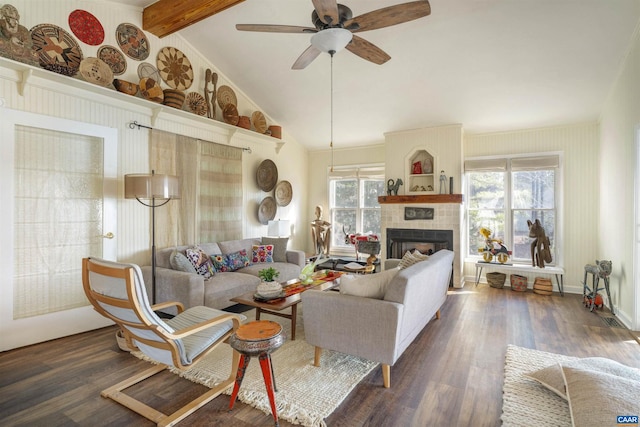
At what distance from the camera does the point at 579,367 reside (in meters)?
2.16

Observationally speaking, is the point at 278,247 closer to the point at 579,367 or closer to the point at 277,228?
the point at 277,228

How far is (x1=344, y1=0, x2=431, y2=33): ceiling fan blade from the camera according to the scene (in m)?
2.21

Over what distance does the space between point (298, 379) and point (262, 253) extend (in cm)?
288

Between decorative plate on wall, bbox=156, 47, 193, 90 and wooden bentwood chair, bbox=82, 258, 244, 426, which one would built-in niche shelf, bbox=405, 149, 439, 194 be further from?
wooden bentwood chair, bbox=82, 258, 244, 426

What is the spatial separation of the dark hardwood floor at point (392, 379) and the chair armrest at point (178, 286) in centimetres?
62

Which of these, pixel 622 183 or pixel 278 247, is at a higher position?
pixel 622 183

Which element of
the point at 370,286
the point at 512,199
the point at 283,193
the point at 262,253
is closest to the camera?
the point at 370,286

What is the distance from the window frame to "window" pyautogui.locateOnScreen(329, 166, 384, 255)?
1.68 meters

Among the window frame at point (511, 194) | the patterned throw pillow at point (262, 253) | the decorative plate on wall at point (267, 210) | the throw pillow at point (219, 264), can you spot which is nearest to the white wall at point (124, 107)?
the decorative plate on wall at point (267, 210)

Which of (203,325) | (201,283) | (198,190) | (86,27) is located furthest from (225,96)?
(203,325)

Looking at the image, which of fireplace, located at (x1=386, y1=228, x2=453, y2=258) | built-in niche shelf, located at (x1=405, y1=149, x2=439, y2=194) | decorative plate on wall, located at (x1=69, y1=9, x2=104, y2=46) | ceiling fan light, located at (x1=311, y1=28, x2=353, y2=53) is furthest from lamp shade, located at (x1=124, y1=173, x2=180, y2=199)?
built-in niche shelf, located at (x1=405, y1=149, x2=439, y2=194)

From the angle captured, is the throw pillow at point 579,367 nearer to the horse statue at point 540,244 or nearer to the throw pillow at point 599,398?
the throw pillow at point 599,398

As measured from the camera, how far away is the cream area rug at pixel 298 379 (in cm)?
202

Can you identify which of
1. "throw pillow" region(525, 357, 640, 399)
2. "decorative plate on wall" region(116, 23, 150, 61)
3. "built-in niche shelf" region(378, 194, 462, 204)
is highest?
"decorative plate on wall" region(116, 23, 150, 61)
